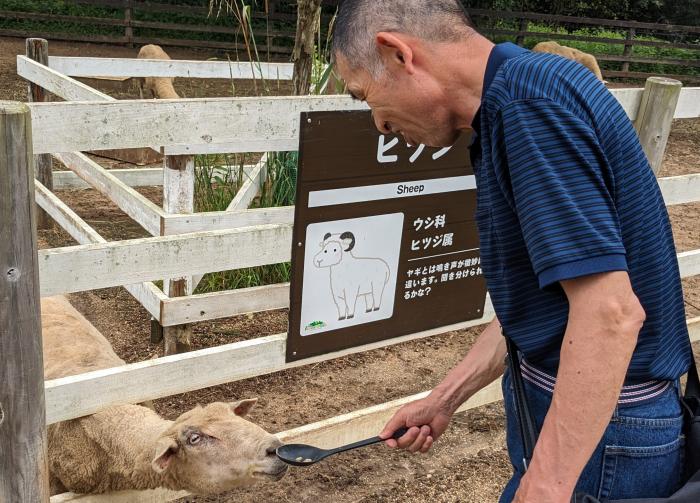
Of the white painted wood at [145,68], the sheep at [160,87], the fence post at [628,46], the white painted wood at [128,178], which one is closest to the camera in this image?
the white painted wood at [145,68]

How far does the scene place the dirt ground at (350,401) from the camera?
13.1 ft

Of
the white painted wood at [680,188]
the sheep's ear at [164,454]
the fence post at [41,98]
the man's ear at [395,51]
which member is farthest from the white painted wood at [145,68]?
the man's ear at [395,51]

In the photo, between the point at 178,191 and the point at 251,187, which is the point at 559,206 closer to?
the point at 178,191

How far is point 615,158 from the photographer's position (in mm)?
1566

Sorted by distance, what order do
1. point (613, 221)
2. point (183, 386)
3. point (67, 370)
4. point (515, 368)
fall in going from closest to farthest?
point (613, 221) → point (515, 368) → point (183, 386) → point (67, 370)

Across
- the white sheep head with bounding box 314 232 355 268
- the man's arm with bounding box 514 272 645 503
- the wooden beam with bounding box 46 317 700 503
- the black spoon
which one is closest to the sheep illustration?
the white sheep head with bounding box 314 232 355 268

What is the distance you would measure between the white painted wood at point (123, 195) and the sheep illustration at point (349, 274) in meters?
1.41

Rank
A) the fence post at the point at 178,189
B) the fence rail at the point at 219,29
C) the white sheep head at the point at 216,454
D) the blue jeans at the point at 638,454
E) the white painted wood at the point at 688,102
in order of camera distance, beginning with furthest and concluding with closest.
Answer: the fence rail at the point at 219,29, the white painted wood at the point at 688,102, the fence post at the point at 178,189, the white sheep head at the point at 216,454, the blue jeans at the point at 638,454

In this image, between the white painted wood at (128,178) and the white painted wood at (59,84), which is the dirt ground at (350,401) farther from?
the white painted wood at (59,84)

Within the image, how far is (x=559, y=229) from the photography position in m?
1.48

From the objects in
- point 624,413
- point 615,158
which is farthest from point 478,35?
point 624,413

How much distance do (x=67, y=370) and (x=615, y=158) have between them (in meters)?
2.91

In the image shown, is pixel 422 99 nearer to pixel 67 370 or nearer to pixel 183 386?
pixel 183 386

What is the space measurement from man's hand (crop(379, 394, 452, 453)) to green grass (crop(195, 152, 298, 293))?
311 cm
